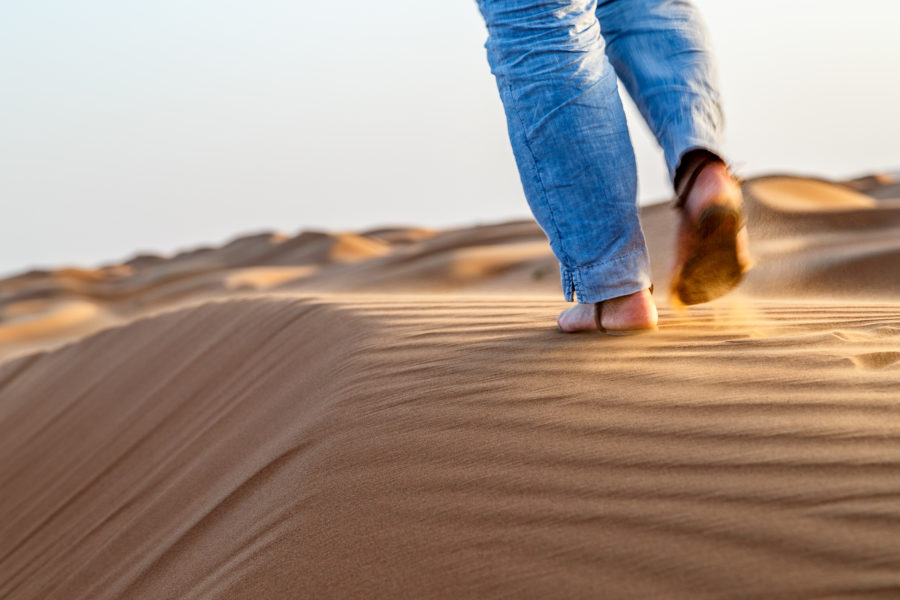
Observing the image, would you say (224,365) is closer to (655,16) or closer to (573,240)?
(573,240)

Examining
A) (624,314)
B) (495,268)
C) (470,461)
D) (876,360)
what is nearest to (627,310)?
(624,314)

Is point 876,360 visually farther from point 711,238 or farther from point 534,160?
point 534,160

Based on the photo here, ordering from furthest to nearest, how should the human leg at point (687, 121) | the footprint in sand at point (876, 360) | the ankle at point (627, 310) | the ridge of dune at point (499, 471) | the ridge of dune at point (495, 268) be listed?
1. the ridge of dune at point (495, 268)
2. the ankle at point (627, 310)
3. the human leg at point (687, 121)
4. the footprint in sand at point (876, 360)
5. the ridge of dune at point (499, 471)

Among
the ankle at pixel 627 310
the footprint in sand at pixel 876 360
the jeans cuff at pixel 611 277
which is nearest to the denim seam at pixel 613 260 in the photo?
the jeans cuff at pixel 611 277

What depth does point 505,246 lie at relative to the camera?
832cm

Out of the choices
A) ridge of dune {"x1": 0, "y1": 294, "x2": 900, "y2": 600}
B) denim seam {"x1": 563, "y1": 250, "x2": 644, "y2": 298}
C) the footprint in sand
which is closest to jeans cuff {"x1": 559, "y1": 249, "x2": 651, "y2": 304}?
denim seam {"x1": 563, "y1": 250, "x2": 644, "y2": 298}

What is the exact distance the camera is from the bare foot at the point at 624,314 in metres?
1.75

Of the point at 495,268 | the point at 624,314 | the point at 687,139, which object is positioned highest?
the point at 687,139

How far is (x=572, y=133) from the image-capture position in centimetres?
159

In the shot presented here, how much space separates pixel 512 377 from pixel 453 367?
0.56 ft

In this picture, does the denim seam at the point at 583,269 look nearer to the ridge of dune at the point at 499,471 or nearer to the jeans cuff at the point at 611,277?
the jeans cuff at the point at 611,277

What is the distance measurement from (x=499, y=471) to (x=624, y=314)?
59 centimetres

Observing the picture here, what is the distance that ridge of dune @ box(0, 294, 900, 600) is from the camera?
3.43 feet

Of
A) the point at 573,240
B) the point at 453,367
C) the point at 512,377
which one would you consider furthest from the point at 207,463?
the point at 573,240
